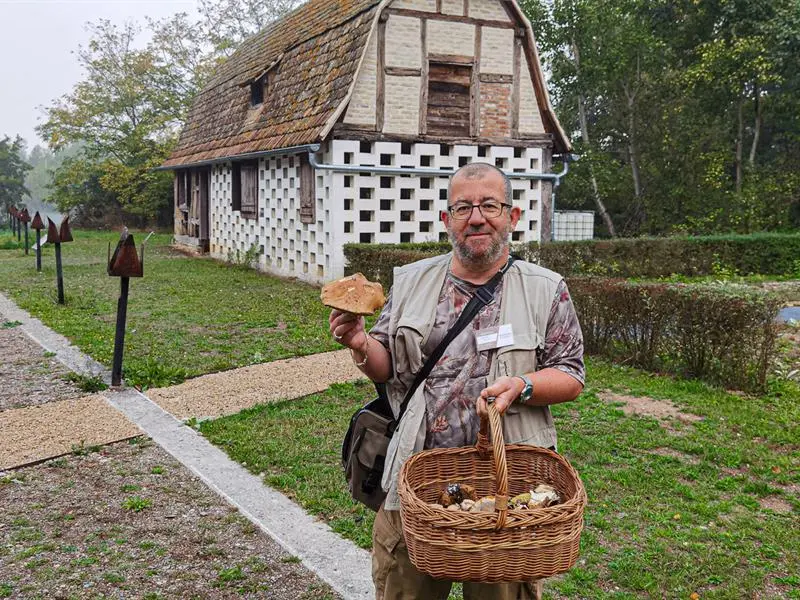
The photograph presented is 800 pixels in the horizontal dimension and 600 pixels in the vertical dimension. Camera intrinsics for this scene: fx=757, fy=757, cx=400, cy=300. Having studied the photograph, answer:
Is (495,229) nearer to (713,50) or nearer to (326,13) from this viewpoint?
(326,13)

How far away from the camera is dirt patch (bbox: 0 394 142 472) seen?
5996 millimetres

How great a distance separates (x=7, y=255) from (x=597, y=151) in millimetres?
20166

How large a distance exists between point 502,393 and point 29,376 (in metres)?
7.47

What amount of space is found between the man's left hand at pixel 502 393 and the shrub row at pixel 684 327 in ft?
19.0

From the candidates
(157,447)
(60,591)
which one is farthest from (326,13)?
(60,591)

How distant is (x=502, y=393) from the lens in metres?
2.52

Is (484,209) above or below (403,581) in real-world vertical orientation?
above

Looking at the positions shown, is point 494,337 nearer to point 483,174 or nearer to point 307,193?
point 483,174

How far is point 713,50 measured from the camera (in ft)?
73.0

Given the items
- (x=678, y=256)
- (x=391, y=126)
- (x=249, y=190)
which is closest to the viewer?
(x=391, y=126)

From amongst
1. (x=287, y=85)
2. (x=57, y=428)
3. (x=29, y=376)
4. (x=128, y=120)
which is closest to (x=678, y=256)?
(x=287, y=85)

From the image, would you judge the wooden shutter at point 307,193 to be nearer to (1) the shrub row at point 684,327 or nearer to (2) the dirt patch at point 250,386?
(2) the dirt patch at point 250,386

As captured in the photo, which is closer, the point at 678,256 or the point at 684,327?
the point at 684,327

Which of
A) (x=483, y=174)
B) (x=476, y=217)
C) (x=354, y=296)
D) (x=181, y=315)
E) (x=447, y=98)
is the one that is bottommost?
(x=181, y=315)
